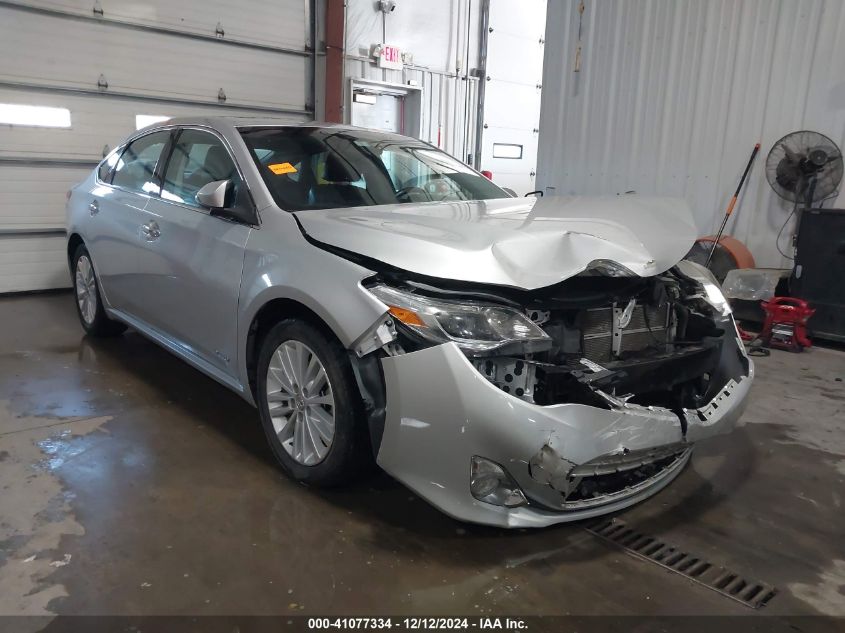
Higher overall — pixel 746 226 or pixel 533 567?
pixel 746 226

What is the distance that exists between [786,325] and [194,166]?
168 inches

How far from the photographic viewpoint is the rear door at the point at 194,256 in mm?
2664

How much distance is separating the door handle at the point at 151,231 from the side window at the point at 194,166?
0.50 feet

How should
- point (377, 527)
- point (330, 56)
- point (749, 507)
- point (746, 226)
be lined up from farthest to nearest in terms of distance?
1. point (330, 56)
2. point (746, 226)
3. point (749, 507)
4. point (377, 527)

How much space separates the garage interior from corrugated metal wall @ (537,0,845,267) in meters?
0.02

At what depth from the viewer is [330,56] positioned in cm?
806

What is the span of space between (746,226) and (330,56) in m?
5.32

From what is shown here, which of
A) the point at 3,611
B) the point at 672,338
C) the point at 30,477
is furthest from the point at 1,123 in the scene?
the point at 672,338

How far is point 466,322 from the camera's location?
1956mm

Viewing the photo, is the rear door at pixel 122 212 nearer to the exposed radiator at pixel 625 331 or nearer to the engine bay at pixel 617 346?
the engine bay at pixel 617 346

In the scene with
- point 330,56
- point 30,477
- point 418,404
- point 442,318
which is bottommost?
point 30,477

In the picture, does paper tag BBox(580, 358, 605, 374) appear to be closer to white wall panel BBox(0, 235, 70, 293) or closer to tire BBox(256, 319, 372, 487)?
tire BBox(256, 319, 372, 487)

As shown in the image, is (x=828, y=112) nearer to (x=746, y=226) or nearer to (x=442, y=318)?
(x=746, y=226)

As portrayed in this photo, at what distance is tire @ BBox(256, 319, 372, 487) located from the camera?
2.18 m
